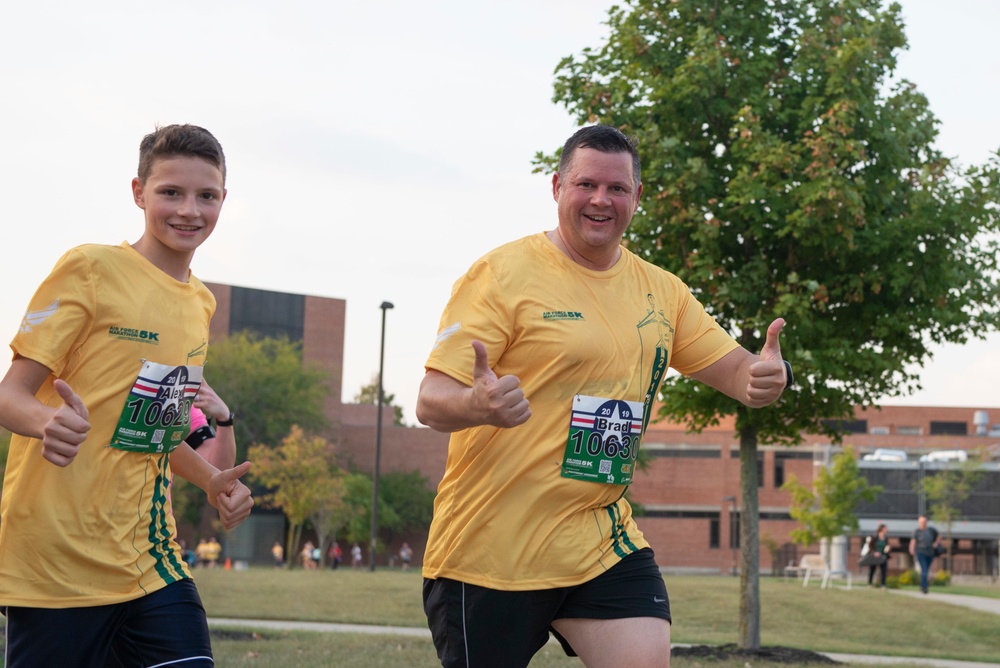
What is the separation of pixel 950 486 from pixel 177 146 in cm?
5778

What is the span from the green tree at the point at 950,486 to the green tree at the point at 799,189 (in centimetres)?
4490

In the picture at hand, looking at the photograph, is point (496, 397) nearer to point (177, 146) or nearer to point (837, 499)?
point (177, 146)

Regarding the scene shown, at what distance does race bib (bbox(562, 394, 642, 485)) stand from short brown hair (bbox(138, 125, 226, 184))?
5.05 feet

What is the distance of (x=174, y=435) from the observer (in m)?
3.96

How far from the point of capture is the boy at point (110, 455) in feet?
12.0

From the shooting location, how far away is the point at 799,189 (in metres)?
11.1

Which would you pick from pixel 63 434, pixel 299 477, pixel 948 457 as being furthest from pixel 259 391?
pixel 63 434

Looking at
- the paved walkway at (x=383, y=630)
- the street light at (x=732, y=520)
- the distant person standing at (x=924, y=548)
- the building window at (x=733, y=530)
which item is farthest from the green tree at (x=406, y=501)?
the paved walkway at (x=383, y=630)

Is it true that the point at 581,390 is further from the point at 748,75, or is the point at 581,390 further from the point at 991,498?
the point at 991,498

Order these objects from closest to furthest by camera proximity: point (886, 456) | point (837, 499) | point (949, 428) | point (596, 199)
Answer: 1. point (596, 199)
2. point (837, 499)
3. point (886, 456)
4. point (949, 428)

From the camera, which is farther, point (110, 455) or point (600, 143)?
point (600, 143)

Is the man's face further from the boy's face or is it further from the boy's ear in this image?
the boy's ear

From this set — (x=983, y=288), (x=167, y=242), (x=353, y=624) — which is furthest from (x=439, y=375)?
(x=353, y=624)

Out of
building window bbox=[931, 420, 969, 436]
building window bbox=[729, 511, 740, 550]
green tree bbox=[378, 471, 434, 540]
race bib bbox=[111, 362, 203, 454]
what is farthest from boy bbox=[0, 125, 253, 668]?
building window bbox=[931, 420, 969, 436]
